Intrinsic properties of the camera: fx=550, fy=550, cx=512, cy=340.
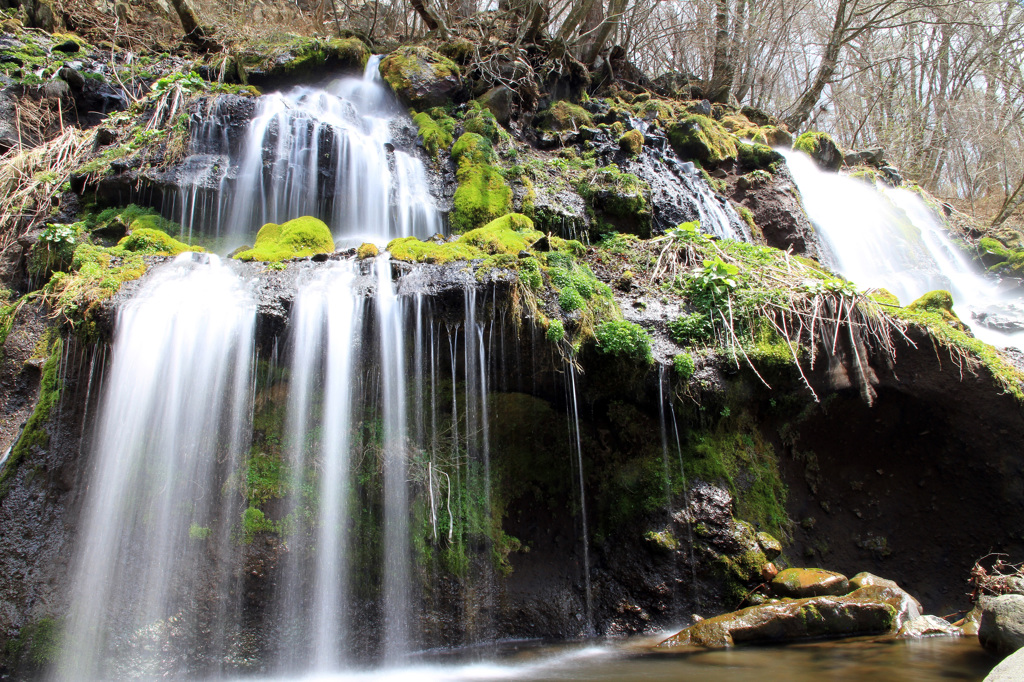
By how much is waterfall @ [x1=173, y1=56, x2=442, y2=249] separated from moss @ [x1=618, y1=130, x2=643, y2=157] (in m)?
3.91

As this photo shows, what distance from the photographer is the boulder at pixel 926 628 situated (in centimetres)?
499

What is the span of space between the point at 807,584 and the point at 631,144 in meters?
7.97

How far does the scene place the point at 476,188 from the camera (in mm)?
8938

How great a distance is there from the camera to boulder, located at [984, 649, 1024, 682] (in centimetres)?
296

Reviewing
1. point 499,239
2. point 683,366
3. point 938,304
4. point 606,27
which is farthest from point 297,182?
point 938,304

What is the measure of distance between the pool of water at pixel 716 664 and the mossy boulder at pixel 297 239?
454 centimetres

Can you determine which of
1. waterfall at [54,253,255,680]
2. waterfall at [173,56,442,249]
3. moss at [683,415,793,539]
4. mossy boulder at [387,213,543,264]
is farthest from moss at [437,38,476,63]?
moss at [683,415,793,539]

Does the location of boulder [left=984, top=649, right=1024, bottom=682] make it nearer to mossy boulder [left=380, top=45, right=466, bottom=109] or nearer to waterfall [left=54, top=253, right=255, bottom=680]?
waterfall [left=54, top=253, right=255, bottom=680]

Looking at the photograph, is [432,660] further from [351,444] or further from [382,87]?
[382,87]

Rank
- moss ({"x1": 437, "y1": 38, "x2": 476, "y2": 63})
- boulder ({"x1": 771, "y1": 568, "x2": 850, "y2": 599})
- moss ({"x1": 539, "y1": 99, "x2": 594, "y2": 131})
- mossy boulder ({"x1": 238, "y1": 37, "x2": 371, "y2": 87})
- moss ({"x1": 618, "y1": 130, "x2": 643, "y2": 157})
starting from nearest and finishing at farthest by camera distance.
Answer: boulder ({"x1": 771, "y1": 568, "x2": 850, "y2": 599}) → moss ({"x1": 618, "y1": 130, "x2": 643, "y2": 157}) → mossy boulder ({"x1": 238, "y1": 37, "x2": 371, "y2": 87}) → moss ({"x1": 539, "y1": 99, "x2": 594, "y2": 131}) → moss ({"x1": 437, "y1": 38, "x2": 476, "y2": 63})

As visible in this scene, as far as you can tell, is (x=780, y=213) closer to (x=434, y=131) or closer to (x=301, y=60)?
(x=434, y=131)

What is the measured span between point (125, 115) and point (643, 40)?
13728mm

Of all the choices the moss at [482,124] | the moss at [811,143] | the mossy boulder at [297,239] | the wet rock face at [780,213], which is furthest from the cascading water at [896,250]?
the mossy boulder at [297,239]

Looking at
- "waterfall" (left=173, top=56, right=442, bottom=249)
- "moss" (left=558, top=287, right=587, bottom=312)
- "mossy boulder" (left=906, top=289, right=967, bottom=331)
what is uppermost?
"waterfall" (left=173, top=56, right=442, bottom=249)
